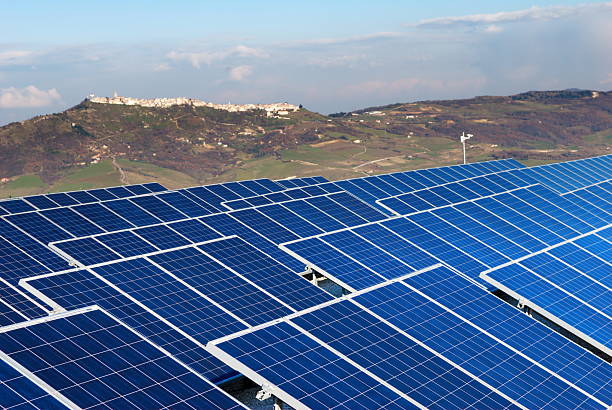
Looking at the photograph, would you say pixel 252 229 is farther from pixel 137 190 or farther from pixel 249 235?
pixel 137 190

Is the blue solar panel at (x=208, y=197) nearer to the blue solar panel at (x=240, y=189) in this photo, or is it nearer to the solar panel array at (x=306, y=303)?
the solar panel array at (x=306, y=303)

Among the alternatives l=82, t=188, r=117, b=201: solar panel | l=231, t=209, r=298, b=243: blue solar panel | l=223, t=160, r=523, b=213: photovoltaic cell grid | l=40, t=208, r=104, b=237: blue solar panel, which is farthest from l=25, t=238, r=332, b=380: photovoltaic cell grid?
l=82, t=188, r=117, b=201: solar panel

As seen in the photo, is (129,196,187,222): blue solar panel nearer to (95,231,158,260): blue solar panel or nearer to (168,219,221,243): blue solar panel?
(168,219,221,243): blue solar panel

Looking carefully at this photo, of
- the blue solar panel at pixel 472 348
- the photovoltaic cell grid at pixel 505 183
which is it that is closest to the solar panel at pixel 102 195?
the photovoltaic cell grid at pixel 505 183

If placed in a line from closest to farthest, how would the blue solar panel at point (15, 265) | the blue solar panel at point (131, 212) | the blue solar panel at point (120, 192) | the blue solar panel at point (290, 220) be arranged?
1. the blue solar panel at point (15, 265)
2. the blue solar panel at point (290, 220)
3. the blue solar panel at point (131, 212)
4. the blue solar panel at point (120, 192)

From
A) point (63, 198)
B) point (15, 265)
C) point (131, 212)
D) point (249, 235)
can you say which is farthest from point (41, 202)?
point (249, 235)

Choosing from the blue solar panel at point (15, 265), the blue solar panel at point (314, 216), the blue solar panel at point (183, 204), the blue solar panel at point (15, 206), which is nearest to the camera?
the blue solar panel at point (15, 265)

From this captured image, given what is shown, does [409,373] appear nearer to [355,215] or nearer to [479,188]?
[355,215]
